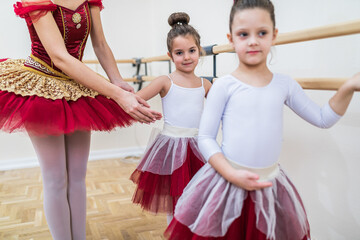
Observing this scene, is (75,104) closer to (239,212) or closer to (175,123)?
(175,123)

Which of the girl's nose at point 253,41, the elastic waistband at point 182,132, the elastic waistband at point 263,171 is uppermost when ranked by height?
the girl's nose at point 253,41

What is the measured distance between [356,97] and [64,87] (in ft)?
3.48

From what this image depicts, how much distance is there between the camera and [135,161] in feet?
9.84

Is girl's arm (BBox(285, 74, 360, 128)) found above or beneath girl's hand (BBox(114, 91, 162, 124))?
above

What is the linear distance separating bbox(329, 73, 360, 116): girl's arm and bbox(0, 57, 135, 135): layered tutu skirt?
75 centimetres

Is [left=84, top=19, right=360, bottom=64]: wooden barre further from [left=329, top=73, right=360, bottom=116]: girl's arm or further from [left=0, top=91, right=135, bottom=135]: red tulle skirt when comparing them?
[left=0, top=91, right=135, bottom=135]: red tulle skirt

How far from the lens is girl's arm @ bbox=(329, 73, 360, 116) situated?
2.44ft

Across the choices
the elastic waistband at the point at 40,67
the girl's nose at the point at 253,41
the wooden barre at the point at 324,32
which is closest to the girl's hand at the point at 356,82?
the wooden barre at the point at 324,32

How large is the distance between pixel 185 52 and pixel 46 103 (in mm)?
584

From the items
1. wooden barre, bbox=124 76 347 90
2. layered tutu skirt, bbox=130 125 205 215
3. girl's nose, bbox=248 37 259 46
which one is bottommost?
layered tutu skirt, bbox=130 125 205 215

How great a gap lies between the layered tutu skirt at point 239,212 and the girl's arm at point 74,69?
34 centimetres

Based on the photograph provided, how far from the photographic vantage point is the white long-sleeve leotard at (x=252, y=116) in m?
0.82

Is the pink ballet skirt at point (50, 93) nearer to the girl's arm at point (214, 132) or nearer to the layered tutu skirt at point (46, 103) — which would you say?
the layered tutu skirt at point (46, 103)

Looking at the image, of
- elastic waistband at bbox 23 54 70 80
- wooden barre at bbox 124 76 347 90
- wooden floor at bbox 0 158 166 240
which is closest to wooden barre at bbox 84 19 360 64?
wooden barre at bbox 124 76 347 90
